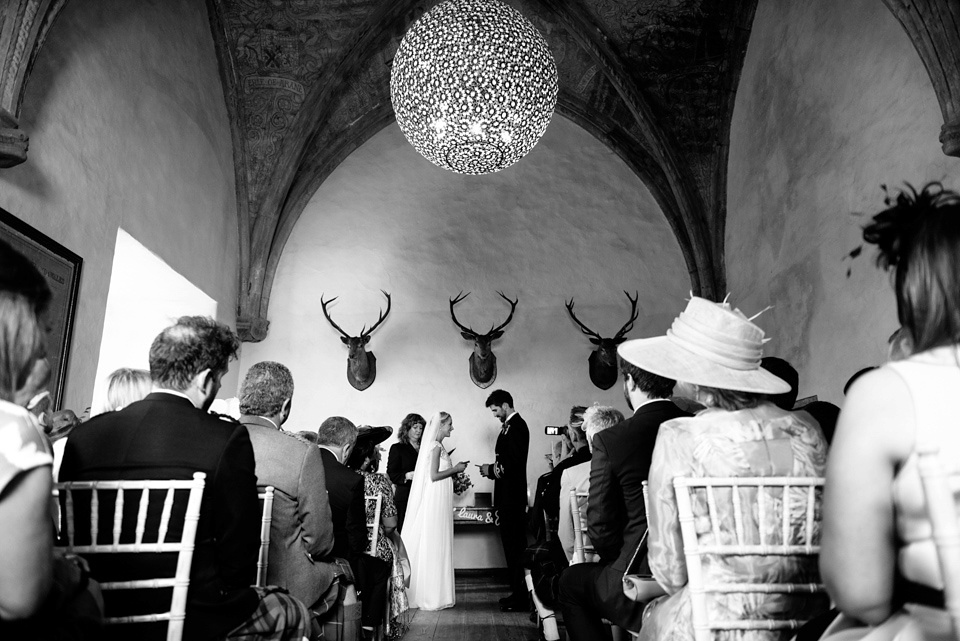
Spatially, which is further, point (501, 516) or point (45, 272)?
point (501, 516)

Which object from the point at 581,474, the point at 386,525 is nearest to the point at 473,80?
the point at 581,474

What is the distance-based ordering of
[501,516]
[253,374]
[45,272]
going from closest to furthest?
[253,374] → [45,272] → [501,516]

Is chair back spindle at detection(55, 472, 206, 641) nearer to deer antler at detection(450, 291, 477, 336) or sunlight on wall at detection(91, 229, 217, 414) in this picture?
sunlight on wall at detection(91, 229, 217, 414)

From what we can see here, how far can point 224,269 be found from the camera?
861 centimetres

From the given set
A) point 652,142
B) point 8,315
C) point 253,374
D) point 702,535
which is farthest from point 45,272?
point 652,142

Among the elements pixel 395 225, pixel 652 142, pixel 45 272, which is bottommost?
pixel 45 272

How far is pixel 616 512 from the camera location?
2.79 metres

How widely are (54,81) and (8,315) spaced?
182 inches

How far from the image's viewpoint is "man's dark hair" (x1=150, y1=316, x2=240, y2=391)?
6.93 feet

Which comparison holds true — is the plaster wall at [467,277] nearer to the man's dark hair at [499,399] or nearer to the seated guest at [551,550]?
the man's dark hair at [499,399]

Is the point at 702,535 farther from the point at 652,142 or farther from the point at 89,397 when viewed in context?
the point at 652,142

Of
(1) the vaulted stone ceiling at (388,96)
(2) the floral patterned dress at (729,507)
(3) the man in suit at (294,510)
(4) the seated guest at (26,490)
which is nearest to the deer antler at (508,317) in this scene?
(1) the vaulted stone ceiling at (388,96)

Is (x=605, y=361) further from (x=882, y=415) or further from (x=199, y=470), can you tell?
(x=882, y=415)

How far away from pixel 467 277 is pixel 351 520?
5622mm
